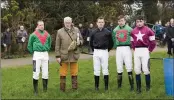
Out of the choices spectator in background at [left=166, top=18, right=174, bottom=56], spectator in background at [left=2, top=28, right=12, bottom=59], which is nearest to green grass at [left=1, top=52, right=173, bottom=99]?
spectator in background at [left=166, top=18, right=174, bottom=56]

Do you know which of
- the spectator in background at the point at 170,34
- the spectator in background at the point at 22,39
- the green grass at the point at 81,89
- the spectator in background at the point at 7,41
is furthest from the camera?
the spectator in background at the point at 22,39

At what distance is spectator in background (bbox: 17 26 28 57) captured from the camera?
23.6 m

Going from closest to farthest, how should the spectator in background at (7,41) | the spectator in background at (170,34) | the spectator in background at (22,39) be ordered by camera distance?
the spectator in background at (170,34)
the spectator in background at (7,41)
the spectator in background at (22,39)

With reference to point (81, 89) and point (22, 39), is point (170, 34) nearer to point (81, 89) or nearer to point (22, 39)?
point (22, 39)

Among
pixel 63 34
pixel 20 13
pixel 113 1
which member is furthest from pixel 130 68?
pixel 113 1

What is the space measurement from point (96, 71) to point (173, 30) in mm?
9565

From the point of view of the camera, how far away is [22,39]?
23.2 m

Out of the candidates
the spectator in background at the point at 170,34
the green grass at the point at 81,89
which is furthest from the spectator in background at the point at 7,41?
the spectator in background at the point at 170,34

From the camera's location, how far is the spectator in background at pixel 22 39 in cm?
2364

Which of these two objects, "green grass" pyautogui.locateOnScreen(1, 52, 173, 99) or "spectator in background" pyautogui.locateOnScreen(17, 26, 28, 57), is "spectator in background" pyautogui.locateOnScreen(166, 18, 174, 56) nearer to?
"green grass" pyautogui.locateOnScreen(1, 52, 173, 99)

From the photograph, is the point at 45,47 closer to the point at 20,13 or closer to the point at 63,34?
the point at 63,34

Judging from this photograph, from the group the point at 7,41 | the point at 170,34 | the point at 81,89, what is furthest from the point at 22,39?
the point at 81,89

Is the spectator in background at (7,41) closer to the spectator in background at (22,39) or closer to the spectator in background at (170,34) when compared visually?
the spectator in background at (22,39)

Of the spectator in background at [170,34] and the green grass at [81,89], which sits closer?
the green grass at [81,89]
